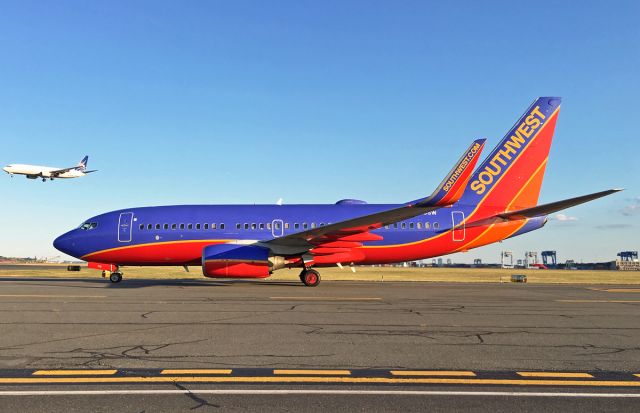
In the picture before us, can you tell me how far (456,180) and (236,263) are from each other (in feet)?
30.6

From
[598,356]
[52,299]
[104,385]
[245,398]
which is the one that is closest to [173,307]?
[52,299]

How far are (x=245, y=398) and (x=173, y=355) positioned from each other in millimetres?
2312

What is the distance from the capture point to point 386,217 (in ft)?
60.4

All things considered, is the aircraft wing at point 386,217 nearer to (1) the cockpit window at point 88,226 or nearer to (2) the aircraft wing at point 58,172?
(1) the cockpit window at point 88,226

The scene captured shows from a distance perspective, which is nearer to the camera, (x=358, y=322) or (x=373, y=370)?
(x=373, y=370)

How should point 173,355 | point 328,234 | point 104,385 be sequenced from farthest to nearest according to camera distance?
point 328,234 → point 173,355 → point 104,385

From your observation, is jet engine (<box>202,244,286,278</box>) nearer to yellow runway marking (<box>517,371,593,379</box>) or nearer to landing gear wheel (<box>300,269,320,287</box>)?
landing gear wheel (<box>300,269,320,287</box>)

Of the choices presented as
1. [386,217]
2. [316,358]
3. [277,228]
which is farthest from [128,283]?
[316,358]

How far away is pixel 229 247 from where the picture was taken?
1995 cm

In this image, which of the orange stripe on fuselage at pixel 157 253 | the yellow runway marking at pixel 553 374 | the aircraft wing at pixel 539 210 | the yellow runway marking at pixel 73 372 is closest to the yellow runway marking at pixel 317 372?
the yellow runway marking at pixel 73 372

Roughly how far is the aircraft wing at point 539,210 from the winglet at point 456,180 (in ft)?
14.5

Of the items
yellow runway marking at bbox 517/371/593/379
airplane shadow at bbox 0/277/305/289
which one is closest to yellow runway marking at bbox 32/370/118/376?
yellow runway marking at bbox 517/371/593/379

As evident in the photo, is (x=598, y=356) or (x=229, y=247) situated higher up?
(x=229, y=247)

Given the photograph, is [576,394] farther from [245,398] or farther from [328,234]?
[328,234]
